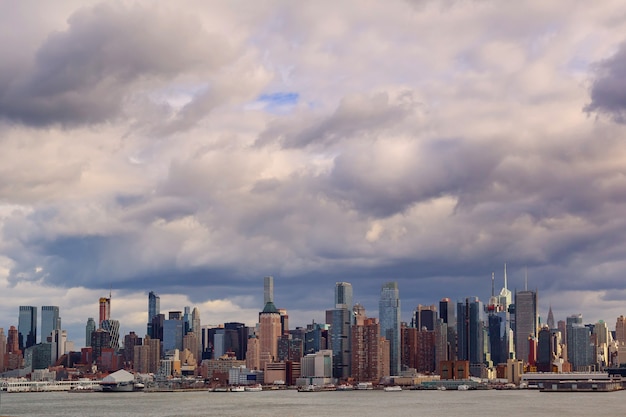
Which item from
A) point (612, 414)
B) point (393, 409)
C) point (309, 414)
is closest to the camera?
point (612, 414)

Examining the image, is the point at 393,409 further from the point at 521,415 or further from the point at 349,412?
the point at 521,415

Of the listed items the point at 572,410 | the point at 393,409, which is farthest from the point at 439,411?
the point at 572,410

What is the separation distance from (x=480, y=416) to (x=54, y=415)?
76.7 meters

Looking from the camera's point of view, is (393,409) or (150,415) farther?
(393,409)

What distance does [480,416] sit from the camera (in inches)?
6471

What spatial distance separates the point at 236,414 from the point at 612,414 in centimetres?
6366

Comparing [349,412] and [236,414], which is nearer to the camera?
[236,414]

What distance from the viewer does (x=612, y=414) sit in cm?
16175

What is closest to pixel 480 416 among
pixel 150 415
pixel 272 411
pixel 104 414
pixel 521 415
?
pixel 521 415

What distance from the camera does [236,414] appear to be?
168625mm

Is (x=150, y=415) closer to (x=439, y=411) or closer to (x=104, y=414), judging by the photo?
(x=104, y=414)

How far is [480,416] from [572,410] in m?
25.1

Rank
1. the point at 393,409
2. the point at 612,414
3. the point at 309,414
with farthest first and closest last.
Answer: the point at 393,409, the point at 309,414, the point at 612,414

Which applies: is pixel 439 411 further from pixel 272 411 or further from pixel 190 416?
pixel 190 416
